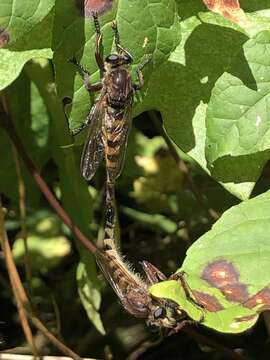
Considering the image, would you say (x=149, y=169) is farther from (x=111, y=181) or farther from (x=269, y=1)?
(x=269, y=1)

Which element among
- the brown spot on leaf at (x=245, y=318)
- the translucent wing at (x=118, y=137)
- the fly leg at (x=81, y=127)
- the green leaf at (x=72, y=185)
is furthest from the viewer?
the green leaf at (x=72, y=185)

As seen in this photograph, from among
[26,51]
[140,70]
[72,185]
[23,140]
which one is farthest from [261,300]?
[23,140]

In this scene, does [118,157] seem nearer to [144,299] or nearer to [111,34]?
[144,299]

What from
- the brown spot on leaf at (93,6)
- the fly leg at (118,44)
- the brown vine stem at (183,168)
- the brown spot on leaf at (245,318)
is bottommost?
the brown vine stem at (183,168)

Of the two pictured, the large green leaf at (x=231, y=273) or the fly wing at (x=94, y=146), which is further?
the fly wing at (x=94, y=146)

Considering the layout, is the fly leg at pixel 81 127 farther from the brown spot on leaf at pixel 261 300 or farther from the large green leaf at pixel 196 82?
the brown spot on leaf at pixel 261 300

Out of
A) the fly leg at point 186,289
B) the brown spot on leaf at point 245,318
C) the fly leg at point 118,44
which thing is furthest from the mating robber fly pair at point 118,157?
the brown spot on leaf at point 245,318
